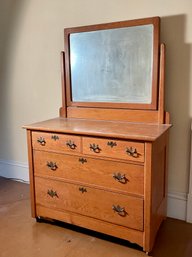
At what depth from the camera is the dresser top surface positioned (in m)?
1.72

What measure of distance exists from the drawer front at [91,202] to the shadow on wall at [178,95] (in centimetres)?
60

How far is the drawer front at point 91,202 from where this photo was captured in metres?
1.79

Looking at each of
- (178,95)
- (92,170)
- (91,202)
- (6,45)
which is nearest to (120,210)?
(91,202)

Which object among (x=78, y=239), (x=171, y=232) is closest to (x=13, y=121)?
(x=78, y=239)

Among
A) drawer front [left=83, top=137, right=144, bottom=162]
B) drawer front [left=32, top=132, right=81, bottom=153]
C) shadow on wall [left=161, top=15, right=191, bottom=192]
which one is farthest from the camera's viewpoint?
shadow on wall [left=161, top=15, right=191, bottom=192]

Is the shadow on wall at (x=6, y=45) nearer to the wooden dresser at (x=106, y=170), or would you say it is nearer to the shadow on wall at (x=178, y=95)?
the wooden dresser at (x=106, y=170)

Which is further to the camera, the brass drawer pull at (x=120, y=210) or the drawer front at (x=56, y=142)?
the drawer front at (x=56, y=142)

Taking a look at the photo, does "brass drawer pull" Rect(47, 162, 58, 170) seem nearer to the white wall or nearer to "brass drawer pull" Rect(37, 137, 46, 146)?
"brass drawer pull" Rect(37, 137, 46, 146)

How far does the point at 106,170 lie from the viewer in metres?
1.84

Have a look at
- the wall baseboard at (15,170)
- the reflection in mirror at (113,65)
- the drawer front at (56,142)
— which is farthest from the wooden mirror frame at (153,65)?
the wall baseboard at (15,170)

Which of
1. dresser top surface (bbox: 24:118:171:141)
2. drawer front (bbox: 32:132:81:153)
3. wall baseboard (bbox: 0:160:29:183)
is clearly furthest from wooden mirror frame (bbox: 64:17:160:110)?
wall baseboard (bbox: 0:160:29:183)

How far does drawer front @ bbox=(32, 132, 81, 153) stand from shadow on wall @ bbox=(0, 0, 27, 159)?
117 centimetres

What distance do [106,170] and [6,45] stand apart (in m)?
1.95

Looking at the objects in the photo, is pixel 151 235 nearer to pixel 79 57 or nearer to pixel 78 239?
pixel 78 239
